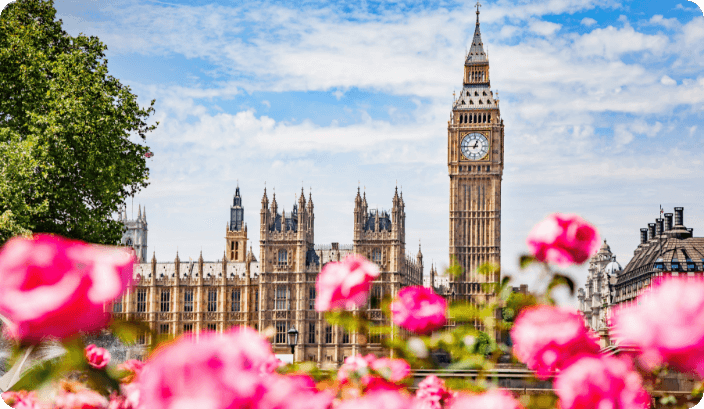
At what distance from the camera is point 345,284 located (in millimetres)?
2617

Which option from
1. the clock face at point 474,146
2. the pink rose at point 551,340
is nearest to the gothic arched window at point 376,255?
the clock face at point 474,146

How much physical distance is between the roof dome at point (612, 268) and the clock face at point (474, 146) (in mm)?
A: 21453

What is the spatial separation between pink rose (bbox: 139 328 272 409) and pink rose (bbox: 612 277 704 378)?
94 centimetres

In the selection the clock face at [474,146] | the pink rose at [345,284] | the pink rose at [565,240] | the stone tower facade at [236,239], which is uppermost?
the clock face at [474,146]

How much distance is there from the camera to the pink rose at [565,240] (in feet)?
8.09

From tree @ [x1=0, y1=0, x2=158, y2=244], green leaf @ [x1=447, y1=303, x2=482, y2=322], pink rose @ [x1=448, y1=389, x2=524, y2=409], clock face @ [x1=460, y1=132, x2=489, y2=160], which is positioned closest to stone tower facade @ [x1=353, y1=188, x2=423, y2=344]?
clock face @ [x1=460, y1=132, x2=489, y2=160]

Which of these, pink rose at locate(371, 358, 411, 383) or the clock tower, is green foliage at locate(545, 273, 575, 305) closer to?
pink rose at locate(371, 358, 411, 383)

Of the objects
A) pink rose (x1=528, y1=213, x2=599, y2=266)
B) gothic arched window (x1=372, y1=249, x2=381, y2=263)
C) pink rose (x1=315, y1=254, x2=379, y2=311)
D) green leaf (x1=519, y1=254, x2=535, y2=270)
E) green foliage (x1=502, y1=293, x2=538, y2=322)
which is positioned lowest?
green foliage (x1=502, y1=293, x2=538, y2=322)

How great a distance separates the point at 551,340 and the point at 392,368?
0.83 metres

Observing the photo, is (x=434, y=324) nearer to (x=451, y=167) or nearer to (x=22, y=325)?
(x=22, y=325)

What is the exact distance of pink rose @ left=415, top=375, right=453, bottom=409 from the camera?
8.71 ft

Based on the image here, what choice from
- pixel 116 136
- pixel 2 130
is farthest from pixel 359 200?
pixel 2 130

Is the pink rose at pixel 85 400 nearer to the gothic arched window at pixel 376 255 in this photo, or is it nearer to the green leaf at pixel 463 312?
the green leaf at pixel 463 312

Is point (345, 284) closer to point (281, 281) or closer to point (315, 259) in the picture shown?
point (281, 281)
